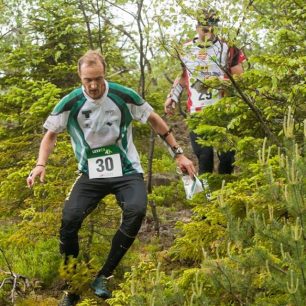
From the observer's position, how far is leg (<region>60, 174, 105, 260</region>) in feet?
18.4

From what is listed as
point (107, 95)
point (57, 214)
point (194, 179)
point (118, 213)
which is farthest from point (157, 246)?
point (107, 95)

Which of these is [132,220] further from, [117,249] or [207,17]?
[207,17]

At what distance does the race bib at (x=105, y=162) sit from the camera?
18.8 feet

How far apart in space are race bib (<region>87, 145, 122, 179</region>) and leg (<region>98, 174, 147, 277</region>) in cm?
12

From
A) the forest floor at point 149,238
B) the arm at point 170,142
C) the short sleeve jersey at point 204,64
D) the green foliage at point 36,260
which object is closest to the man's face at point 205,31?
the short sleeve jersey at point 204,64

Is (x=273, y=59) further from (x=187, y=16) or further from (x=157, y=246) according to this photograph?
(x=157, y=246)

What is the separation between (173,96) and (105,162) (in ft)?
6.76

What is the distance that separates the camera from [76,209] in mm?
5602

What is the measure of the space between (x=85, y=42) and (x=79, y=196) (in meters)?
4.91

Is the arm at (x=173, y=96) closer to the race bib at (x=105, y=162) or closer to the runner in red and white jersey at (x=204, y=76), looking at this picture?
the runner in red and white jersey at (x=204, y=76)

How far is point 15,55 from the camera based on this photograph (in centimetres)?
901

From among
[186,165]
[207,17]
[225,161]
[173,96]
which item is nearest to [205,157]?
[225,161]

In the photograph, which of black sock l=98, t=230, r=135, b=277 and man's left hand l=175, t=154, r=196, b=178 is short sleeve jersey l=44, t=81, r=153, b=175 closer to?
man's left hand l=175, t=154, r=196, b=178

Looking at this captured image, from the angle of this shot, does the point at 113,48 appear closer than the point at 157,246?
No
